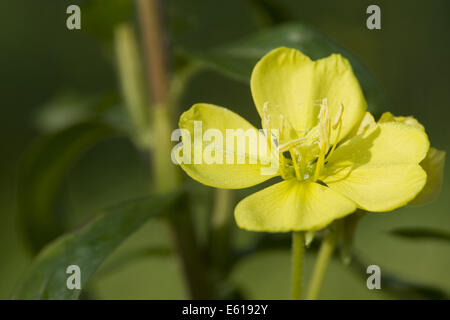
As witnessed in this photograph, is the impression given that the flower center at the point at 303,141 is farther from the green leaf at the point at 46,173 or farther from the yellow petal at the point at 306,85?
the green leaf at the point at 46,173

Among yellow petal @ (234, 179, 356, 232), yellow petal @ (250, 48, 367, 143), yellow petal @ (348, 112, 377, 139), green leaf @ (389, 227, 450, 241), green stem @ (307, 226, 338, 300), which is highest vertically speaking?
yellow petal @ (250, 48, 367, 143)

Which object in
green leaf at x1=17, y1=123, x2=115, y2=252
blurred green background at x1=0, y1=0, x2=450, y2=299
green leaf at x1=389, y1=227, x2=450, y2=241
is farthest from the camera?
blurred green background at x1=0, y1=0, x2=450, y2=299

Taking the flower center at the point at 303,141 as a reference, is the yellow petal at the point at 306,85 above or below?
above

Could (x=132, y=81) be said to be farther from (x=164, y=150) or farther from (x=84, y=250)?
(x=84, y=250)

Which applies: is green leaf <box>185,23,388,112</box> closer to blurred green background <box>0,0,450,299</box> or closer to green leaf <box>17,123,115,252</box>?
green leaf <box>17,123,115,252</box>

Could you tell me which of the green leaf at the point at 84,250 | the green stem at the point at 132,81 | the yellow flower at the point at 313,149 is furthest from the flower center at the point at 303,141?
the green stem at the point at 132,81

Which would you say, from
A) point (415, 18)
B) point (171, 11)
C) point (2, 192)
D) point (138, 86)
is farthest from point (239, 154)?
point (415, 18)

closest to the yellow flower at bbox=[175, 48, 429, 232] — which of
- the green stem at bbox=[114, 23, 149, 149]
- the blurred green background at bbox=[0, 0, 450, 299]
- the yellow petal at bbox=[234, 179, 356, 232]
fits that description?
the yellow petal at bbox=[234, 179, 356, 232]
